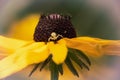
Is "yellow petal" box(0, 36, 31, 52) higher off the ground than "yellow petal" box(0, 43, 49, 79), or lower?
higher

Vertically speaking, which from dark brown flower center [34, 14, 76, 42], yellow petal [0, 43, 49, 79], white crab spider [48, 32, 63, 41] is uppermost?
dark brown flower center [34, 14, 76, 42]

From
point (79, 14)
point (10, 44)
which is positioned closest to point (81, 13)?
point (79, 14)

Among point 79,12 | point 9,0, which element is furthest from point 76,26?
point 9,0

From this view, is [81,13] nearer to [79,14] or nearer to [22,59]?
[79,14]

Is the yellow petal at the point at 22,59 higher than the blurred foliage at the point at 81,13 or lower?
lower

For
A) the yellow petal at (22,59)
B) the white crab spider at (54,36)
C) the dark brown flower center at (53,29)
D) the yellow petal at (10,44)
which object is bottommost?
the yellow petal at (22,59)

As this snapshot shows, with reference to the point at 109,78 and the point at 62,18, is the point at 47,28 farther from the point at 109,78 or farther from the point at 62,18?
the point at 109,78
